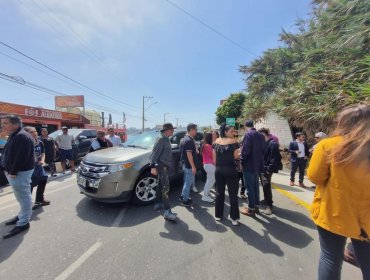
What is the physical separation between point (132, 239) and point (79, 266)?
0.83 metres

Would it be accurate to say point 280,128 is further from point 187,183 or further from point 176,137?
point 187,183

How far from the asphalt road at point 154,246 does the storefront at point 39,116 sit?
1259 centimetres

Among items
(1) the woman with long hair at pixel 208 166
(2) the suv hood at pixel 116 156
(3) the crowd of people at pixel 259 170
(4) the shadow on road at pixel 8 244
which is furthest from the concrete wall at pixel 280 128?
(4) the shadow on road at pixel 8 244

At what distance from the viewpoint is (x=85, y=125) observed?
74.6ft

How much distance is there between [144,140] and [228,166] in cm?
270

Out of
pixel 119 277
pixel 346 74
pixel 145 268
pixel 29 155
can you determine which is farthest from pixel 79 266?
pixel 346 74

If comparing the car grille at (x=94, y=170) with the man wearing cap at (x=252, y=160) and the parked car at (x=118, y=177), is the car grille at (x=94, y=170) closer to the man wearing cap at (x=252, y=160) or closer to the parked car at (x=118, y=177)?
the parked car at (x=118, y=177)

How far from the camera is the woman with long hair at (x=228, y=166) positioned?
3881 millimetres

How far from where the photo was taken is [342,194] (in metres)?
1.75

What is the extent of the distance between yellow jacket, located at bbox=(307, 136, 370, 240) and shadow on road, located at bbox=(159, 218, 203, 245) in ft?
6.74

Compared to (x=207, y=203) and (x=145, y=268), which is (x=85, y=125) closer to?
(x=207, y=203)

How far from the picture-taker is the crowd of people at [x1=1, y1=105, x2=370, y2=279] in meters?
1.70

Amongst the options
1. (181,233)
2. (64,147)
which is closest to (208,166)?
(181,233)

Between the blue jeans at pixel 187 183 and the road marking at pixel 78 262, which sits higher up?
the blue jeans at pixel 187 183
